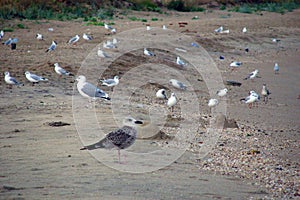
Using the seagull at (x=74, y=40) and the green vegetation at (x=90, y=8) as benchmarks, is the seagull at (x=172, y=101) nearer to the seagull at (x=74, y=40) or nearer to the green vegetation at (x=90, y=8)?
the seagull at (x=74, y=40)

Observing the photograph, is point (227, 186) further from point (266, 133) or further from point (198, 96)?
point (198, 96)

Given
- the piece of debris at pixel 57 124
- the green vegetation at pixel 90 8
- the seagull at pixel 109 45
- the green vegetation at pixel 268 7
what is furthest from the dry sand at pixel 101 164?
the green vegetation at pixel 268 7

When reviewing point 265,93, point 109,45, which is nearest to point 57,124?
point 265,93

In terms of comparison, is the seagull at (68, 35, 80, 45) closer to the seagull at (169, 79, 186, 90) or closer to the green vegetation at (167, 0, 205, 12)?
the seagull at (169, 79, 186, 90)

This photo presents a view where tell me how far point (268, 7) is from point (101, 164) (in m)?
34.1

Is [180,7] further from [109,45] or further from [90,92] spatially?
[90,92]

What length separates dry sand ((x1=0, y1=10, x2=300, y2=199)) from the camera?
6.92 meters

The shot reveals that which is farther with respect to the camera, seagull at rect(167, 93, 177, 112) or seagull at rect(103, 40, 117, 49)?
seagull at rect(103, 40, 117, 49)

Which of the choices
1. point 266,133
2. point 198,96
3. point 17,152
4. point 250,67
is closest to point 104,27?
point 250,67

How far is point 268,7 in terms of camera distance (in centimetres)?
4000

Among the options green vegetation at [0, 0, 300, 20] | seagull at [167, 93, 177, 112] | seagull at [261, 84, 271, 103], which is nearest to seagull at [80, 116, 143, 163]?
seagull at [167, 93, 177, 112]

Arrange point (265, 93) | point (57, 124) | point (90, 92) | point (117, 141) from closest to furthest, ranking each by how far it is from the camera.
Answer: point (117, 141) < point (57, 124) < point (90, 92) < point (265, 93)

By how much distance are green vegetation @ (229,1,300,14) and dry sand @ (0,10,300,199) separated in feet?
58.8

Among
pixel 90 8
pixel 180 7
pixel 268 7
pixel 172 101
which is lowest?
pixel 268 7
